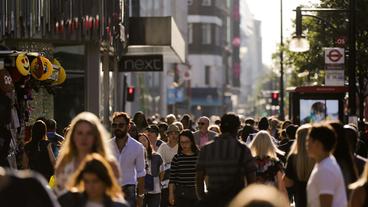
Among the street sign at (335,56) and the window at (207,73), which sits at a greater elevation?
the street sign at (335,56)

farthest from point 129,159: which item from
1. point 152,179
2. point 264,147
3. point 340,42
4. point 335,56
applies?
point 340,42

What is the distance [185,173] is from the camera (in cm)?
1546

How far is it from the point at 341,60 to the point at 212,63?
103 metres

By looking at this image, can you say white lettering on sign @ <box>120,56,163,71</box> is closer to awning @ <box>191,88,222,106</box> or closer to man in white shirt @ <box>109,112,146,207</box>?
man in white shirt @ <box>109,112,146,207</box>

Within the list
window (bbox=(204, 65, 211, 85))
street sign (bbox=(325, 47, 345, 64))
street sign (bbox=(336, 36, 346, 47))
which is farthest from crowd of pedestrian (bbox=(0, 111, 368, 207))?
window (bbox=(204, 65, 211, 85))

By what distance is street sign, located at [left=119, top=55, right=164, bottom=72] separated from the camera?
3622 centimetres

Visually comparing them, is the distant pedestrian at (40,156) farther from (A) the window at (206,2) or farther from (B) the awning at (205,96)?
(A) the window at (206,2)

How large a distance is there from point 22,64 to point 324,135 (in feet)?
25.8

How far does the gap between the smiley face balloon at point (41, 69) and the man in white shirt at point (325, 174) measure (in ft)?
29.9

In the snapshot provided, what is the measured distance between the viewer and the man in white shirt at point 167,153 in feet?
58.1

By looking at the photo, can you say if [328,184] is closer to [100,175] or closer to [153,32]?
[100,175]

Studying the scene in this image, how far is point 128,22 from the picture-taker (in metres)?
33.4

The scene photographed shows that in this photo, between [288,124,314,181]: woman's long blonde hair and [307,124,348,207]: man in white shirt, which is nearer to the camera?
[307,124,348,207]: man in white shirt

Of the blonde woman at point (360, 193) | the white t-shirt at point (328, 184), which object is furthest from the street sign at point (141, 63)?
the blonde woman at point (360, 193)
